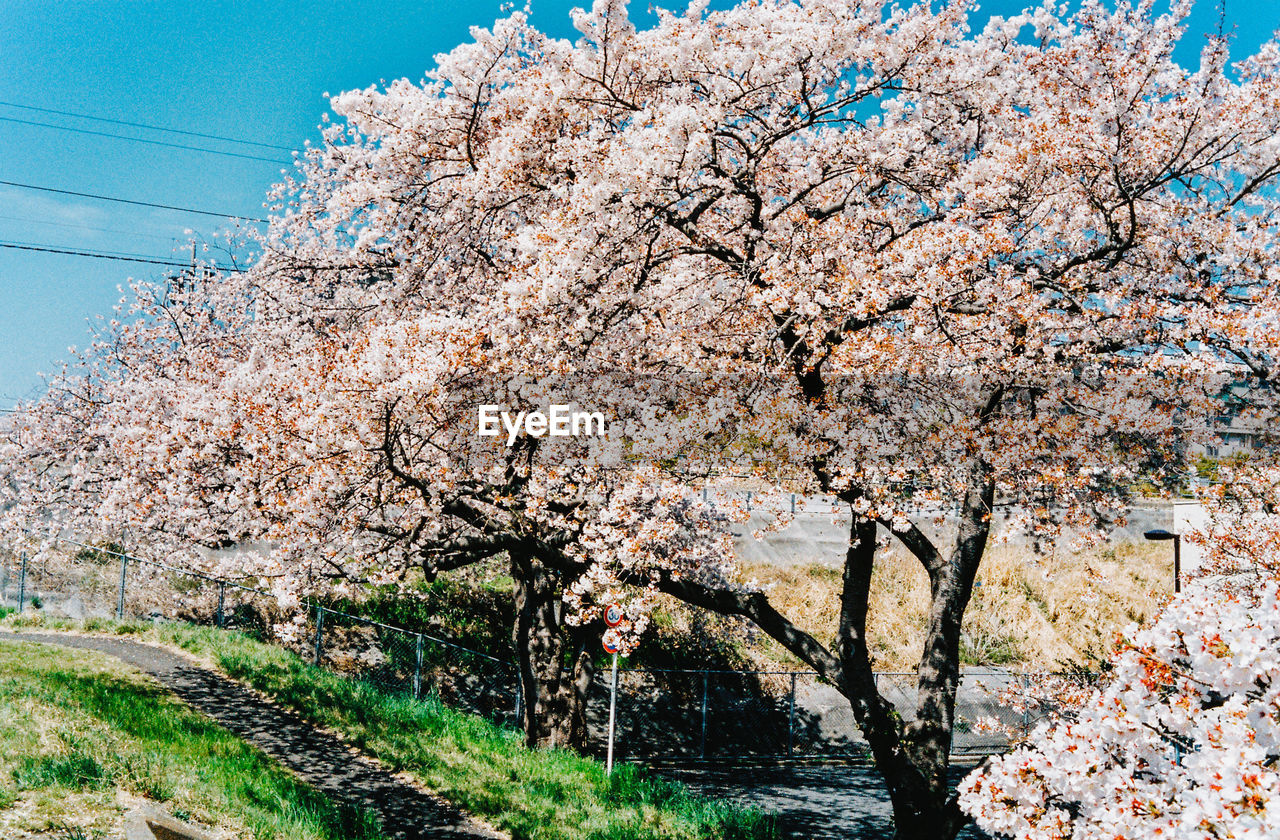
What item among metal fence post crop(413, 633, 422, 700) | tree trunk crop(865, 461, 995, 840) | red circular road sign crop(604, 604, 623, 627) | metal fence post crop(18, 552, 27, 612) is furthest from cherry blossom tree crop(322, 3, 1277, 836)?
metal fence post crop(18, 552, 27, 612)

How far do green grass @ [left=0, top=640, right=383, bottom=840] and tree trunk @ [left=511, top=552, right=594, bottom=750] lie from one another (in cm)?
432

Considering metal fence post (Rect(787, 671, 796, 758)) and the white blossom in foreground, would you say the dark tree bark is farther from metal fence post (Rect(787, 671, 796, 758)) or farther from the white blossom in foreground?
metal fence post (Rect(787, 671, 796, 758))

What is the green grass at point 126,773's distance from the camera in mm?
5477

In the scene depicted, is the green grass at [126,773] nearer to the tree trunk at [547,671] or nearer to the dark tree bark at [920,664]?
the dark tree bark at [920,664]

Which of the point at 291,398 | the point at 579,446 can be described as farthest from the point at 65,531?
the point at 579,446

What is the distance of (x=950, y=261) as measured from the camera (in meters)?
7.35

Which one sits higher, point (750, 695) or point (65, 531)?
point (65, 531)

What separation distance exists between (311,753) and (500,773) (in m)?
2.53

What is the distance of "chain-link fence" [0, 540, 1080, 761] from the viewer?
1634 cm

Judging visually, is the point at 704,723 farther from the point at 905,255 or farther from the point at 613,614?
the point at 905,255

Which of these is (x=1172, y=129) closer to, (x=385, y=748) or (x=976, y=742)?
(x=385, y=748)

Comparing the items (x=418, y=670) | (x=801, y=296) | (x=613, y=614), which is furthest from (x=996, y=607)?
(x=801, y=296)

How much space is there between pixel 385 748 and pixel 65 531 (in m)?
12.8

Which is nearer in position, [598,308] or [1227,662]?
[1227,662]
